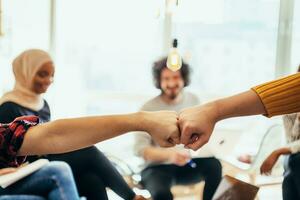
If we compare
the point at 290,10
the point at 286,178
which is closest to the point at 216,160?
the point at 286,178

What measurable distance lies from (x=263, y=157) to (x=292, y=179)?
79cm

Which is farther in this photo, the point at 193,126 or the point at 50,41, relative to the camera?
the point at 50,41

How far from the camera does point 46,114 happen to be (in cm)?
293

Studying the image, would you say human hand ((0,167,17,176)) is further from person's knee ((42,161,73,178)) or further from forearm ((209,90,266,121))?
forearm ((209,90,266,121))

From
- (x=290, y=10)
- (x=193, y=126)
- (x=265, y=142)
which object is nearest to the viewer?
(x=193, y=126)

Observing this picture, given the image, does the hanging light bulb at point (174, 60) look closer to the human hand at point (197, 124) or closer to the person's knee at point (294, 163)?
the person's knee at point (294, 163)

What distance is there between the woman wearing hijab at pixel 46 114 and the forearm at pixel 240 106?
113cm

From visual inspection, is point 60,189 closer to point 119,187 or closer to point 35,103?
point 119,187

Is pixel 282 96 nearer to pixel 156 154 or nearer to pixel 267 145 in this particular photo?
pixel 156 154

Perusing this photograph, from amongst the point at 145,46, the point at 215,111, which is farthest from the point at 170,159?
the point at 145,46

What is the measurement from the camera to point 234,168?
3.26 metres

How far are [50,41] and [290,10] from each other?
2.52 metres

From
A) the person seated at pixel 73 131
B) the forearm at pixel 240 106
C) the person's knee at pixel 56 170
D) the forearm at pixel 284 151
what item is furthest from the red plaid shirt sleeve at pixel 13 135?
the forearm at pixel 284 151

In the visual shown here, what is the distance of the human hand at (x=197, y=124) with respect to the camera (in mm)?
1340
